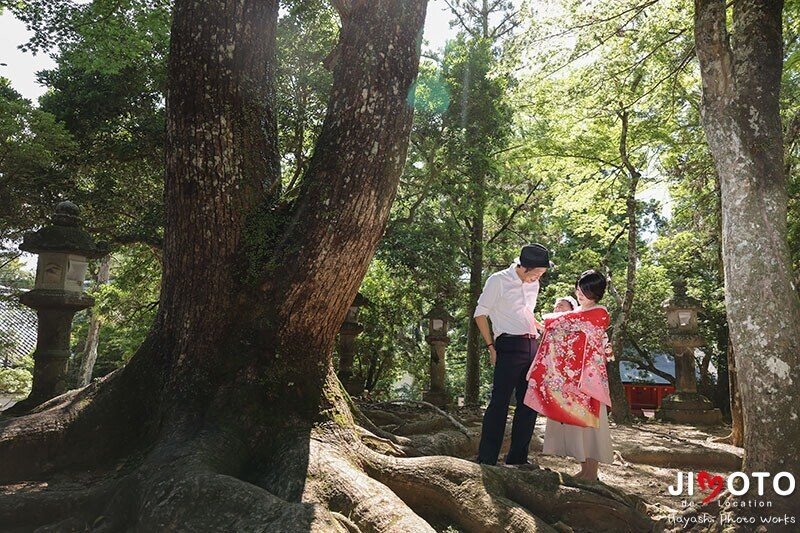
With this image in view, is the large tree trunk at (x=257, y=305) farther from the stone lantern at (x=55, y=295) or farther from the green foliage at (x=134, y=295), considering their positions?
the green foliage at (x=134, y=295)

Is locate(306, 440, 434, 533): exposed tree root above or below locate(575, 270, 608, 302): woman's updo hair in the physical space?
below

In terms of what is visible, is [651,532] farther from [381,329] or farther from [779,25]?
[381,329]

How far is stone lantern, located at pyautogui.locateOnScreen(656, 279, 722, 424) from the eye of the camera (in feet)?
38.0

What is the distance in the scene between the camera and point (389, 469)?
3375 mm

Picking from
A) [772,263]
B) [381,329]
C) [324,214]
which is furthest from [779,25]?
[381,329]

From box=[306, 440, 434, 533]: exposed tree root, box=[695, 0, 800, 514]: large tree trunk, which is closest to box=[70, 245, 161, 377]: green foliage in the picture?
box=[306, 440, 434, 533]: exposed tree root

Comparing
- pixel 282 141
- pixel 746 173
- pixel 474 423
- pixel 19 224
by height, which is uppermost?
pixel 282 141

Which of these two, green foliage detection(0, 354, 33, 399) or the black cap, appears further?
green foliage detection(0, 354, 33, 399)

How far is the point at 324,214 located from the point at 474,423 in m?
5.39

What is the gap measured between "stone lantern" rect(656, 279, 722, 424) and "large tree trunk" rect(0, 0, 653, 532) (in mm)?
9285

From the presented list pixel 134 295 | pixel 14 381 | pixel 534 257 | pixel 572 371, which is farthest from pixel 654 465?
pixel 14 381

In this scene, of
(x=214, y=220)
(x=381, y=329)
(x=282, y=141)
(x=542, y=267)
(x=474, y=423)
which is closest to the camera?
(x=214, y=220)

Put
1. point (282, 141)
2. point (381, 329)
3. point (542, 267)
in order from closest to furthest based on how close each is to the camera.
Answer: point (542, 267)
point (282, 141)
point (381, 329)

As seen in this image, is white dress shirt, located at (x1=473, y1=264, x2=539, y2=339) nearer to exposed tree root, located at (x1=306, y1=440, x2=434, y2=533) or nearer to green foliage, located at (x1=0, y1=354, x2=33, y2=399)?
exposed tree root, located at (x1=306, y1=440, x2=434, y2=533)
